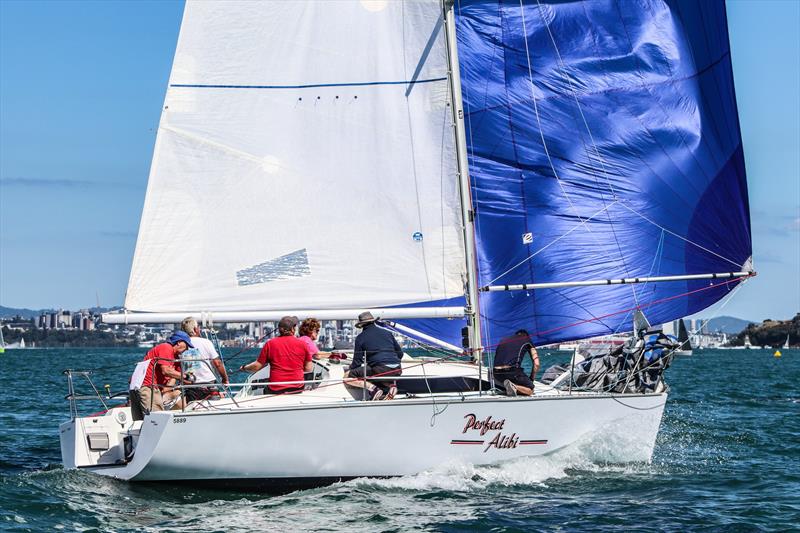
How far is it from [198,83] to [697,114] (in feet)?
20.7

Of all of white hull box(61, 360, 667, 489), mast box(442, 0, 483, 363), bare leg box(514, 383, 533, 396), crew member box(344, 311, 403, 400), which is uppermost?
mast box(442, 0, 483, 363)

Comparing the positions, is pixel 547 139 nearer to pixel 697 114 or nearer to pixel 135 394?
pixel 697 114

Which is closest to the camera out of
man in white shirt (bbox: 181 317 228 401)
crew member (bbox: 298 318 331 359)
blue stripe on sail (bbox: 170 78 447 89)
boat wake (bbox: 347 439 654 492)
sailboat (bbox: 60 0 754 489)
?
boat wake (bbox: 347 439 654 492)

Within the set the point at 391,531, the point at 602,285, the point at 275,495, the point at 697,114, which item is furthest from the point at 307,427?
the point at 697,114

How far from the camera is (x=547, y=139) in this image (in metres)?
14.5

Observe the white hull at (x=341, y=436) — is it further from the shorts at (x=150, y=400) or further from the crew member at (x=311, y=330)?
the crew member at (x=311, y=330)

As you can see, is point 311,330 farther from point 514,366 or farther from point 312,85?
point 312,85

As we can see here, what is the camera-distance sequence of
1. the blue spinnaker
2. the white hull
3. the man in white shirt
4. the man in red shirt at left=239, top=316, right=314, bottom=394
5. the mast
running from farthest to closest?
the blue spinnaker < the mast < the man in white shirt < the man in red shirt at left=239, top=316, right=314, bottom=394 < the white hull

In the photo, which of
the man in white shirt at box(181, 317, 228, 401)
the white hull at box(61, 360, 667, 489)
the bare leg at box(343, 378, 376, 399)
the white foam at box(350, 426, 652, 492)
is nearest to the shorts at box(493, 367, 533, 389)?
the white hull at box(61, 360, 667, 489)

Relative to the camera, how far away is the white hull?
1114cm

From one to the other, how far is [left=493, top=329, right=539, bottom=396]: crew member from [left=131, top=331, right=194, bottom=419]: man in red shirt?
3.34 m

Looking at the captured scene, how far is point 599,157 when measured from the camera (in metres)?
14.4

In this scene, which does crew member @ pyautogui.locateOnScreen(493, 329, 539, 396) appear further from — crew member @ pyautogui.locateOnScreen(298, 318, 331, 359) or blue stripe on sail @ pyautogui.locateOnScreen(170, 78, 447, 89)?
blue stripe on sail @ pyautogui.locateOnScreen(170, 78, 447, 89)

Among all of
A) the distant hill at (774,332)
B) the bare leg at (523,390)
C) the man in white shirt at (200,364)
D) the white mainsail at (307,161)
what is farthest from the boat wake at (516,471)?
the distant hill at (774,332)
